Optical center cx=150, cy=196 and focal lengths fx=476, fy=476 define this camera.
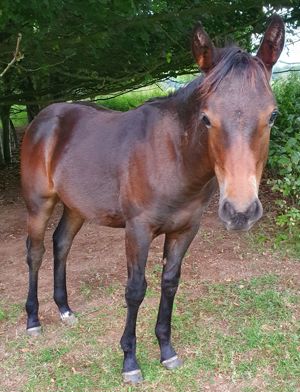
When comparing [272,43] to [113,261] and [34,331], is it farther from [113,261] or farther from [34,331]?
[113,261]

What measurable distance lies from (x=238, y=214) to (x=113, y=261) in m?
2.93

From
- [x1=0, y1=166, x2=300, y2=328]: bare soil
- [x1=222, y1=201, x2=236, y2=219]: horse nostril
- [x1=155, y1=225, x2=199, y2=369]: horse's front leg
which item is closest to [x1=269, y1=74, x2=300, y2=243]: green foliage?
[x1=0, y1=166, x2=300, y2=328]: bare soil

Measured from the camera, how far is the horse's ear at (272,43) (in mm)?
2197

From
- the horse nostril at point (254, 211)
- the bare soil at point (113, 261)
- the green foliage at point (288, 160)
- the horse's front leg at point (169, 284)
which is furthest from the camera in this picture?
the green foliage at point (288, 160)

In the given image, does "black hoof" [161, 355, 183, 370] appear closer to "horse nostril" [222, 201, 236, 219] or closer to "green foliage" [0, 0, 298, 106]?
"horse nostril" [222, 201, 236, 219]

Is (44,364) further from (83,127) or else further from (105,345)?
(83,127)

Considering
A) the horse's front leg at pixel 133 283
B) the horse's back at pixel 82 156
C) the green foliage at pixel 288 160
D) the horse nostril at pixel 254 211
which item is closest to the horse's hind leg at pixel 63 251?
the horse's back at pixel 82 156

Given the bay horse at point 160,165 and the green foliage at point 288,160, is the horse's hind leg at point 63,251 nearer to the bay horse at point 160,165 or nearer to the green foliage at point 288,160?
the bay horse at point 160,165

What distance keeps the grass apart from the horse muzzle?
134 cm

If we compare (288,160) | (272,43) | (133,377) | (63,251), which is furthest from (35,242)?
(288,160)

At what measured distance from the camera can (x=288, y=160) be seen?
189 inches

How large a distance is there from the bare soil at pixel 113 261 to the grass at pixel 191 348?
0.30 m

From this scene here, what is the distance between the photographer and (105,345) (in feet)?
11.0

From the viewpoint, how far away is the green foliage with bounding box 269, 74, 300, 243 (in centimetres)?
481
